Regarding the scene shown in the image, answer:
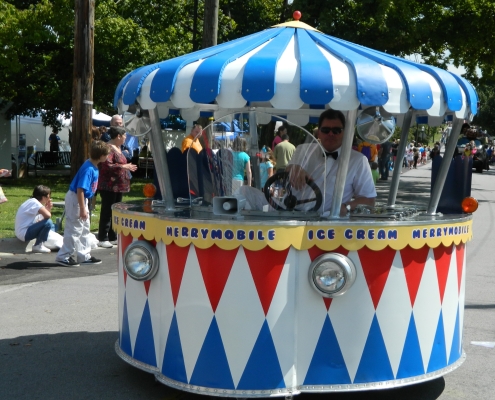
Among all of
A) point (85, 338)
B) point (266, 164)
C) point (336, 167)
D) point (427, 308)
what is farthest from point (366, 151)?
point (85, 338)

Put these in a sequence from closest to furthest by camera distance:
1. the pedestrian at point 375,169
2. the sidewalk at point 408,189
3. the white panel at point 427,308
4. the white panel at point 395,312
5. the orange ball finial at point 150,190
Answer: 1. the white panel at point 395,312
2. the white panel at point 427,308
3. the pedestrian at point 375,169
4. the orange ball finial at point 150,190
5. the sidewalk at point 408,189

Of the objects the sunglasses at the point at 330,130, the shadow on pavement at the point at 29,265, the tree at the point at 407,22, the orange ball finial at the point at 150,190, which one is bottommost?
the shadow on pavement at the point at 29,265

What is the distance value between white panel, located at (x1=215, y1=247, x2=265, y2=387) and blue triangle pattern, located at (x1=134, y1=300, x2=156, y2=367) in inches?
25.6

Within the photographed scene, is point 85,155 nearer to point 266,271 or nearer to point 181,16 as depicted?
point 266,271

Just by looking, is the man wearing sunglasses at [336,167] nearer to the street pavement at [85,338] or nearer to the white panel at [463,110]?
the white panel at [463,110]

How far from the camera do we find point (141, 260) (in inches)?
198

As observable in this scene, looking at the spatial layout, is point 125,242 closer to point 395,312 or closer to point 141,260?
point 141,260

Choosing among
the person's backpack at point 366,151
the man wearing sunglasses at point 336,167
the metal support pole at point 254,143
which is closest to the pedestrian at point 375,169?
the person's backpack at point 366,151

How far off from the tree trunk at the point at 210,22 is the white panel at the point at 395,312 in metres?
11.9

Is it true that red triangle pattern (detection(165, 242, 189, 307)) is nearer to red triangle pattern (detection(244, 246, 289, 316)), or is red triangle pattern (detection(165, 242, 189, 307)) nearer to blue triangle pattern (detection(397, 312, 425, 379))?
red triangle pattern (detection(244, 246, 289, 316))

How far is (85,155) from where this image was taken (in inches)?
554

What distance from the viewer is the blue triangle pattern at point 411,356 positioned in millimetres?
4848

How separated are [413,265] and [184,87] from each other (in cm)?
182

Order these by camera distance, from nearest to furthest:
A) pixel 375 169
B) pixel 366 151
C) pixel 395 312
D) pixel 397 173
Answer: pixel 395 312 < pixel 366 151 < pixel 375 169 < pixel 397 173
